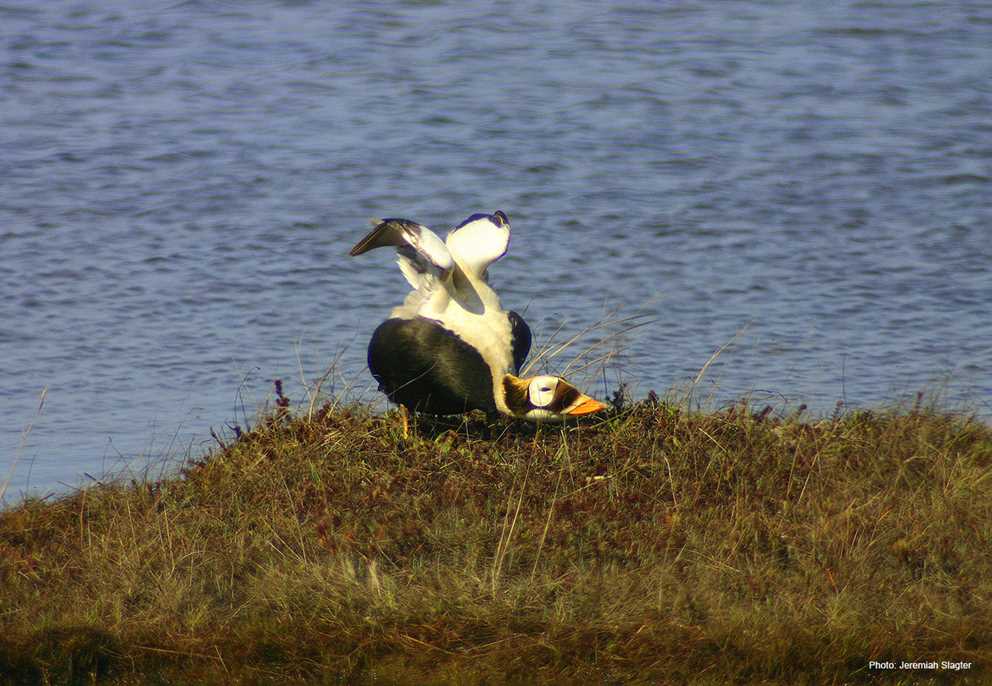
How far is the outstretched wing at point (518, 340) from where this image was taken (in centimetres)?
675

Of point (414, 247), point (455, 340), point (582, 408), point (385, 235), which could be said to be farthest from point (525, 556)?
point (385, 235)

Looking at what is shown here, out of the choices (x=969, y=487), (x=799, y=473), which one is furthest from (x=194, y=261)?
(x=969, y=487)

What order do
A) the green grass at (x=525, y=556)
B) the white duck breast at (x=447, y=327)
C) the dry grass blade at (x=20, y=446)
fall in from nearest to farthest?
the green grass at (x=525, y=556) < the white duck breast at (x=447, y=327) < the dry grass blade at (x=20, y=446)

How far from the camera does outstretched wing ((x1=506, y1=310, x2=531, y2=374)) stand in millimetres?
6746

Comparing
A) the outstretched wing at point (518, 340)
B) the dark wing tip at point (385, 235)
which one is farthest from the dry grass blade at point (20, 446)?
the outstretched wing at point (518, 340)

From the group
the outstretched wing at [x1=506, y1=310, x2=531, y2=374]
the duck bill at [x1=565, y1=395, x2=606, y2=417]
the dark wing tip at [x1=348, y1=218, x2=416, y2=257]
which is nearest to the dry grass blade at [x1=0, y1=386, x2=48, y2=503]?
the dark wing tip at [x1=348, y1=218, x2=416, y2=257]

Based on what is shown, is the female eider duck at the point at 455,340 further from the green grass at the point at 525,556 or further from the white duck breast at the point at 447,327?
the green grass at the point at 525,556

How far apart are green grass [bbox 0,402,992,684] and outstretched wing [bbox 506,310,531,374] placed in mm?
308

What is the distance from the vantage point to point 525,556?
5766 millimetres

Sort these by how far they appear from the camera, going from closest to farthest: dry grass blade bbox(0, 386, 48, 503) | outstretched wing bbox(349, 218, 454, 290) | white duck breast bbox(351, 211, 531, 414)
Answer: outstretched wing bbox(349, 218, 454, 290)
white duck breast bbox(351, 211, 531, 414)
dry grass blade bbox(0, 386, 48, 503)

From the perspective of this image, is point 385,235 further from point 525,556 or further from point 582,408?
point 525,556

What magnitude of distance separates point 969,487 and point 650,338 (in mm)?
2681

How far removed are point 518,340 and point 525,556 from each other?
1.32m

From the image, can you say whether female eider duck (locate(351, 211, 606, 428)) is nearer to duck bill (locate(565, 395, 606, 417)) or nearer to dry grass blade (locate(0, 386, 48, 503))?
duck bill (locate(565, 395, 606, 417))
